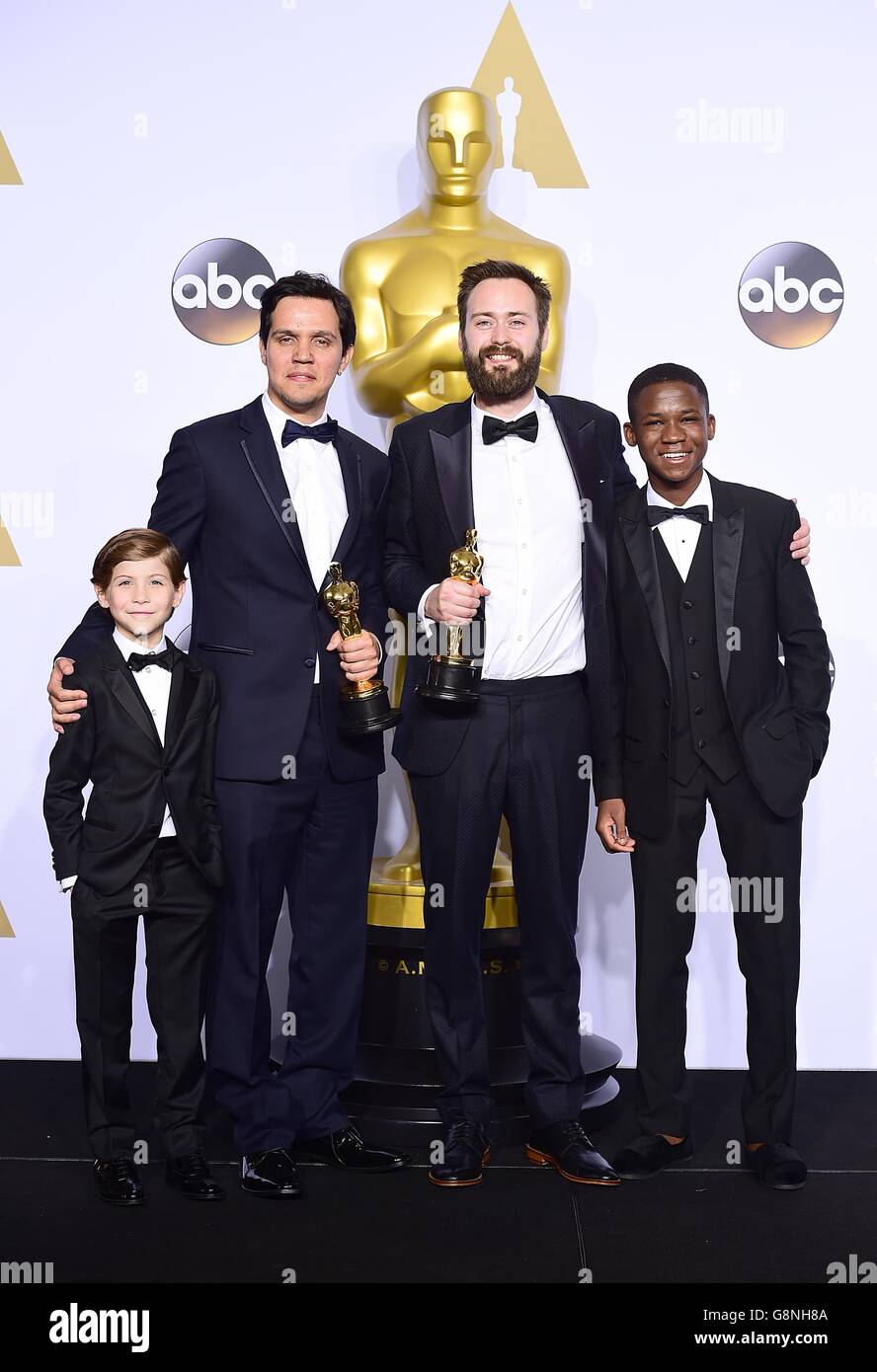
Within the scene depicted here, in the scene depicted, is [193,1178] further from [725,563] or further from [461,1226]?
[725,563]

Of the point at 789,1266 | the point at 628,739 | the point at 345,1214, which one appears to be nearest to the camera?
the point at 789,1266

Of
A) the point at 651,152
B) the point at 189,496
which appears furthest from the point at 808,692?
the point at 651,152

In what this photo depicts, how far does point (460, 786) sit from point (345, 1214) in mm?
921

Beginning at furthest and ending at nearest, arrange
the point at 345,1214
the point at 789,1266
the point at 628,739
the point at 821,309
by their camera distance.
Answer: the point at 821,309, the point at 628,739, the point at 345,1214, the point at 789,1266

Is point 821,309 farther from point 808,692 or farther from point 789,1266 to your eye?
point 789,1266

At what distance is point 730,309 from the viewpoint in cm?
430

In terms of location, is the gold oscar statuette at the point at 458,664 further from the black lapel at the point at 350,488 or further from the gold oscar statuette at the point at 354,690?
the black lapel at the point at 350,488

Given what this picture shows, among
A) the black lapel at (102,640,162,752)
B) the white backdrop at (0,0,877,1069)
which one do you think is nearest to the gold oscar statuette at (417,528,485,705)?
the black lapel at (102,640,162,752)

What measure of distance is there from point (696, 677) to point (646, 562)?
0.28m

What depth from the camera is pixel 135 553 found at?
290 centimetres

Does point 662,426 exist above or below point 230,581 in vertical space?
above

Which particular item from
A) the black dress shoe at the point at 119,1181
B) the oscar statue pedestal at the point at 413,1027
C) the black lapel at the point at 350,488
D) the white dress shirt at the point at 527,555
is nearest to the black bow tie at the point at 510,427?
the white dress shirt at the point at 527,555

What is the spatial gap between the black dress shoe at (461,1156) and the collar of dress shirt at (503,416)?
1.54m

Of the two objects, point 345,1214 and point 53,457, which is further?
point 53,457
